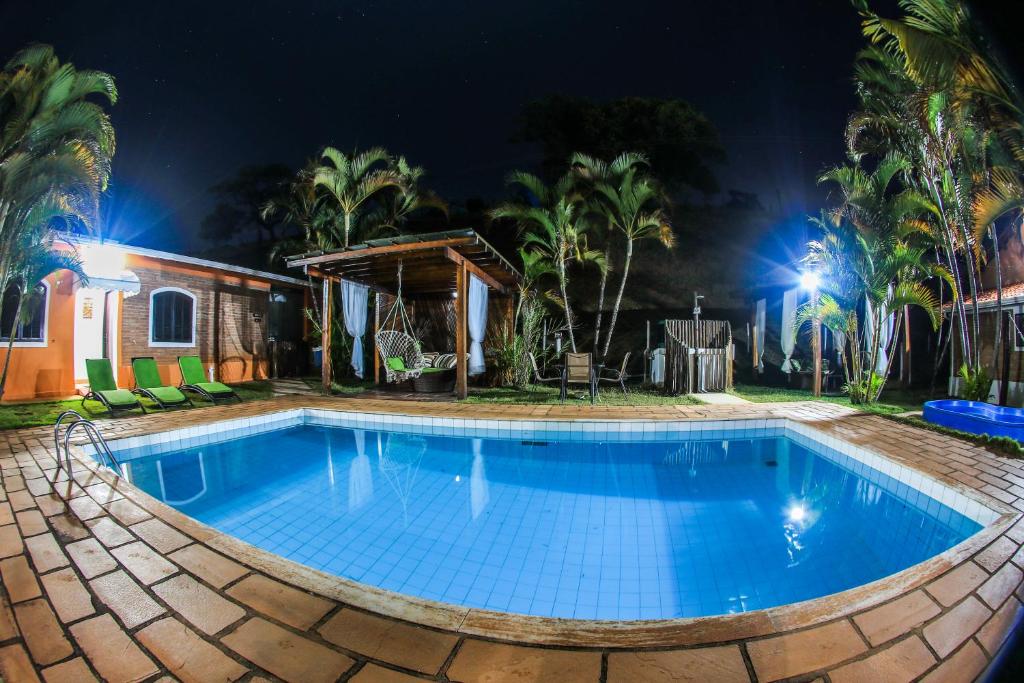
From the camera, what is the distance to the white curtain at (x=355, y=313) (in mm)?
8797

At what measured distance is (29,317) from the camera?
697 centimetres

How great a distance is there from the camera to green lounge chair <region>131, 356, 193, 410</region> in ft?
21.2

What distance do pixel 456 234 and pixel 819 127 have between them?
1455 cm

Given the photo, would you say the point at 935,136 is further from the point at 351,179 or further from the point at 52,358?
the point at 52,358

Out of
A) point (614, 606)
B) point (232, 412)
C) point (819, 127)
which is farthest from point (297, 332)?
point (819, 127)

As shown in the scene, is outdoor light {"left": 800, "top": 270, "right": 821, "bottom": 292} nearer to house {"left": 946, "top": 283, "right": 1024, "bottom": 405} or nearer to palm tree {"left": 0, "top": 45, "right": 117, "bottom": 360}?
house {"left": 946, "top": 283, "right": 1024, "bottom": 405}

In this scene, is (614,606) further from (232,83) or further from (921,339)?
(232,83)

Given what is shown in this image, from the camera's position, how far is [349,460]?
193 inches

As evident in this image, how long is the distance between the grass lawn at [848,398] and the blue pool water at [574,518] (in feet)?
8.70

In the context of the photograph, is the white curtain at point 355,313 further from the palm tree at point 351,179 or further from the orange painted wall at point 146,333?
the orange painted wall at point 146,333

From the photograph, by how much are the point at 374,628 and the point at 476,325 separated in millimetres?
7153

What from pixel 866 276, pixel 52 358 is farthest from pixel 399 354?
pixel 866 276

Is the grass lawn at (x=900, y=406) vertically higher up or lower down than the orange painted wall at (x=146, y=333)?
lower down

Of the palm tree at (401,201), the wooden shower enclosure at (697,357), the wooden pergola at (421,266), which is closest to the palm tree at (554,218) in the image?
the wooden pergola at (421,266)
